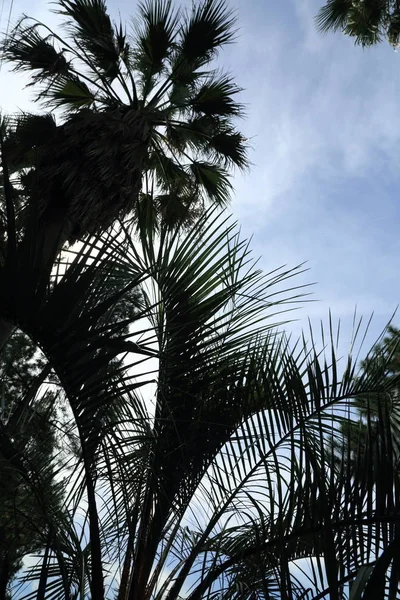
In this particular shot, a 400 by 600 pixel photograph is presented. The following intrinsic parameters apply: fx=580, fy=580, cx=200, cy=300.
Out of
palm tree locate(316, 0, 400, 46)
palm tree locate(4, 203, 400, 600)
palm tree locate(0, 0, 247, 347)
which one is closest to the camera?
palm tree locate(4, 203, 400, 600)

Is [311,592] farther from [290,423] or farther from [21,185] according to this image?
[21,185]

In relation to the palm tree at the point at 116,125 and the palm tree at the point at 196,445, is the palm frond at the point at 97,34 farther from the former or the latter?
the palm tree at the point at 196,445

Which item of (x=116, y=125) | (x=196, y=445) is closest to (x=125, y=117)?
(x=116, y=125)

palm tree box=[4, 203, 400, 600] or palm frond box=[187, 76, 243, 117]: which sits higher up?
palm frond box=[187, 76, 243, 117]

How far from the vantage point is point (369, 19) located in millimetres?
9211

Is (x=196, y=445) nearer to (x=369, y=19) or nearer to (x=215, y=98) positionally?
(x=215, y=98)

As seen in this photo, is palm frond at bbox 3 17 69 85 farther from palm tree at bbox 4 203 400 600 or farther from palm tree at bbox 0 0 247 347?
palm tree at bbox 4 203 400 600

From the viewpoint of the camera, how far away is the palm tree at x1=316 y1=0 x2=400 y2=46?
914 centimetres

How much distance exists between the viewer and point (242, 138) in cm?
677

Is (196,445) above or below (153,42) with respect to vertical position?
below

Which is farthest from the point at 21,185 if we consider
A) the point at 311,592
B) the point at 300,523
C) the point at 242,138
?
the point at 311,592

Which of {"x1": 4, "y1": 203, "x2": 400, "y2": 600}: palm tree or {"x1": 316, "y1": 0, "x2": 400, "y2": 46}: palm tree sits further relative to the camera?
{"x1": 316, "y1": 0, "x2": 400, "y2": 46}: palm tree

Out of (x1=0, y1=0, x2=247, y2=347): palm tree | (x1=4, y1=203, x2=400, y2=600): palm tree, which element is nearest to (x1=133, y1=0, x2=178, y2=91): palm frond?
(x1=0, y1=0, x2=247, y2=347): palm tree

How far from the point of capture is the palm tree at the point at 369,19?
30.0 feet
